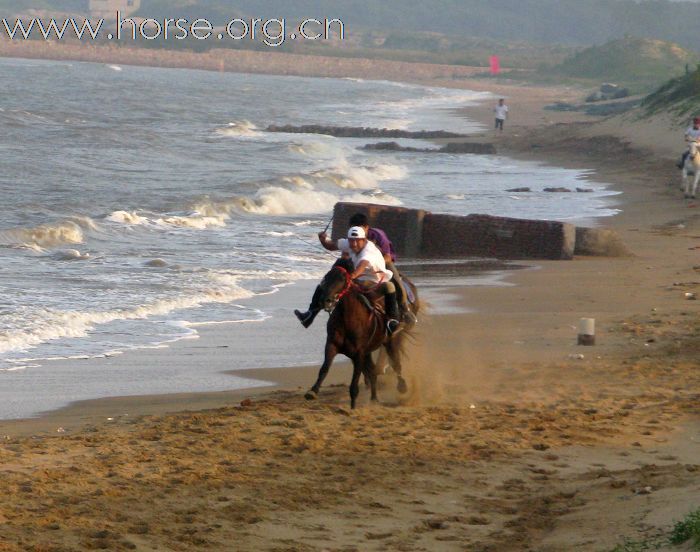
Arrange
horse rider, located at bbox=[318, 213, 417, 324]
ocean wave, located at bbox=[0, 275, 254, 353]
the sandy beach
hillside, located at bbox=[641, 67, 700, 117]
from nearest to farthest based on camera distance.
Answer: the sandy beach, horse rider, located at bbox=[318, 213, 417, 324], ocean wave, located at bbox=[0, 275, 254, 353], hillside, located at bbox=[641, 67, 700, 117]

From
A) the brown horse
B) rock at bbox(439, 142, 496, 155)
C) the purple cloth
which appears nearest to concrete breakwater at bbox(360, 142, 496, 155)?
rock at bbox(439, 142, 496, 155)

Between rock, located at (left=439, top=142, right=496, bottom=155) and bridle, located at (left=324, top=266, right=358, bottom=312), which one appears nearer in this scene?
bridle, located at (left=324, top=266, right=358, bottom=312)

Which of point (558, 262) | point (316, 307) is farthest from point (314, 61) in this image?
point (316, 307)

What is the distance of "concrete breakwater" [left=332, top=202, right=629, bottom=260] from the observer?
2019 centimetres

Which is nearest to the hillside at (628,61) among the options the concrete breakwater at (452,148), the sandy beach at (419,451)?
the concrete breakwater at (452,148)

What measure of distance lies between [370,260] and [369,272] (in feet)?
0.45

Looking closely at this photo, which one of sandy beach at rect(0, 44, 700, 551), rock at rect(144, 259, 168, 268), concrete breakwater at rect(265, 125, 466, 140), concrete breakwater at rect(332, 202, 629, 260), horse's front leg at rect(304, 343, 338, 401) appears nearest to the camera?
sandy beach at rect(0, 44, 700, 551)

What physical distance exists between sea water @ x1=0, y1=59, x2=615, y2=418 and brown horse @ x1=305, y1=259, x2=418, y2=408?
136cm

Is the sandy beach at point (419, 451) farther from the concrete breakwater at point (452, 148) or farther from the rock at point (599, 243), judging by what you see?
the concrete breakwater at point (452, 148)

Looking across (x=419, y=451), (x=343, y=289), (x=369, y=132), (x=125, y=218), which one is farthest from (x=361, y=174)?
(x=419, y=451)

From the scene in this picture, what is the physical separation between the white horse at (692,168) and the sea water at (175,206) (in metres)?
1.75

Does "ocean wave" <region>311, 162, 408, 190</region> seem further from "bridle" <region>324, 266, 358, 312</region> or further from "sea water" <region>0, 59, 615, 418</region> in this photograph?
"bridle" <region>324, 266, 358, 312</region>

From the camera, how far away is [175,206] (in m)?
27.0

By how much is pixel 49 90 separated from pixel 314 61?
68721 mm
